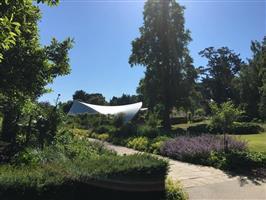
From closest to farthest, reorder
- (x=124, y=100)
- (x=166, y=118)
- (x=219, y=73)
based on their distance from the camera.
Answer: (x=166, y=118) → (x=219, y=73) → (x=124, y=100)

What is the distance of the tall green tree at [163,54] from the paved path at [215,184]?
2220 centimetres

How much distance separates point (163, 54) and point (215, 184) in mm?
26884

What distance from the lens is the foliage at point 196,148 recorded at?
1577cm

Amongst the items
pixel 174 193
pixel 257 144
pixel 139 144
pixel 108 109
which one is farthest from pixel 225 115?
pixel 108 109

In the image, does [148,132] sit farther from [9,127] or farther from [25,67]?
[25,67]

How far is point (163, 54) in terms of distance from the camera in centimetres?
3741

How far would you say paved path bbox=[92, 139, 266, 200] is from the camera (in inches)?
400

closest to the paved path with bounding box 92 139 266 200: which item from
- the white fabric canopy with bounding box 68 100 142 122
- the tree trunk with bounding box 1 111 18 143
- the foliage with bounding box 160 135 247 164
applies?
the foliage with bounding box 160 135 247 164

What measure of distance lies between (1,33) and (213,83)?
7451 cm

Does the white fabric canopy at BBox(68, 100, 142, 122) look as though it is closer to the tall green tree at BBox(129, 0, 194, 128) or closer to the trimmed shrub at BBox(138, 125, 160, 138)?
the tall green tree at BBox(129, 0, 194, 128)

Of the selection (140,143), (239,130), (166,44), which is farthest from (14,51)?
(166,44)

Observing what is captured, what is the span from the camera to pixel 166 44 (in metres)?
37.6

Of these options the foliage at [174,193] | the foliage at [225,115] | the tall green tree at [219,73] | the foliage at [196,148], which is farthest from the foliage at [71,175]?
the tall green tree at [219,73]

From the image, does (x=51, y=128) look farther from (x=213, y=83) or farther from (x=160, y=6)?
(x=213, y=83)
